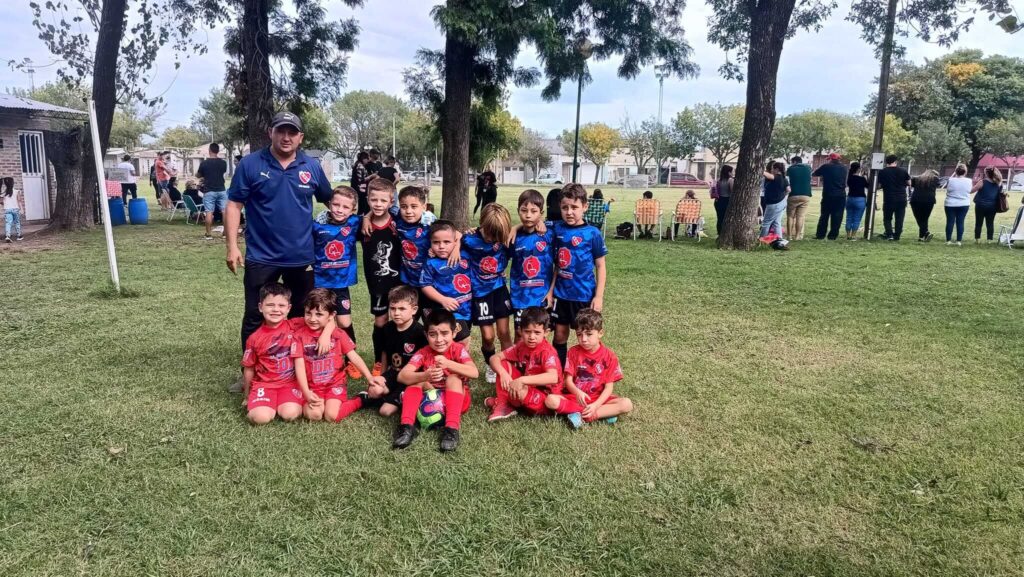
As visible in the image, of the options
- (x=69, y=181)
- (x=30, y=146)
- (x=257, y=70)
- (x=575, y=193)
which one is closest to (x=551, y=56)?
(x=257, y=70)

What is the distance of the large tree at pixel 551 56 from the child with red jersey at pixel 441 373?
7839 millimetres

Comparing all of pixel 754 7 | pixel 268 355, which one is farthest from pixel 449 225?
pixel 754 7

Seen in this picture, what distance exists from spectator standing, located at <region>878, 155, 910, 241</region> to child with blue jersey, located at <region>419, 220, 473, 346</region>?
38.0 feet

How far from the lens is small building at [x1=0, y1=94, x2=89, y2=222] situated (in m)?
13.6

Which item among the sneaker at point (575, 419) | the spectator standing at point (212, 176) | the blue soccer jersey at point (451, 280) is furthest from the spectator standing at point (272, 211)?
the spectator standing at point (212, 176)

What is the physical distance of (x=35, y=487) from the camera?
2.98m

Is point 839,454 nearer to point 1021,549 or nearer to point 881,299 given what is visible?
point 1021,549

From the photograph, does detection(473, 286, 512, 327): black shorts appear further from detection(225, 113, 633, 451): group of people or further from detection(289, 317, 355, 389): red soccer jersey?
detection(289, 317, 355, 389): red soccer jersey

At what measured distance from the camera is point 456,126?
1263cm

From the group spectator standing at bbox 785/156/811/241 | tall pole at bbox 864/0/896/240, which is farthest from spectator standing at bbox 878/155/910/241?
spectator standing at bbox 785/156/811/241

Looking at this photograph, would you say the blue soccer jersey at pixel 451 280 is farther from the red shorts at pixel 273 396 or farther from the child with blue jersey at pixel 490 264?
the red shorts at pixel 273 396

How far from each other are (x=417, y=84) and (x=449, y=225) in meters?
10.00

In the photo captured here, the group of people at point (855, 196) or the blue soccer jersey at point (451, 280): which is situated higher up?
the group of people at point (855, 196)

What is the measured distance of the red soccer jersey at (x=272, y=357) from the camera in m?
3.89
